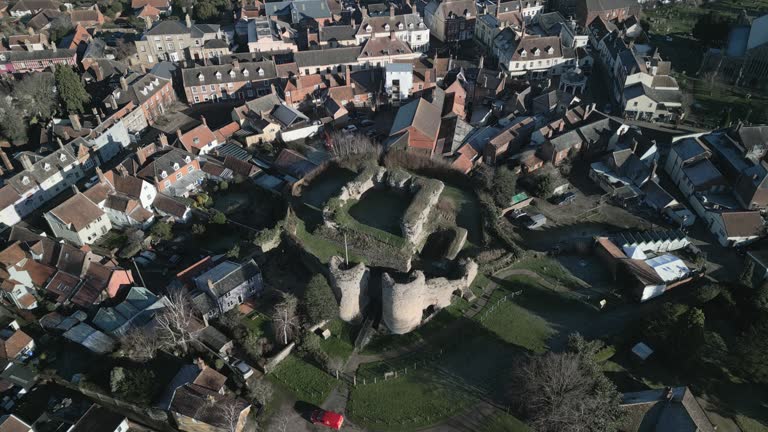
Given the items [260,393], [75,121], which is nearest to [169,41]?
[75,121]

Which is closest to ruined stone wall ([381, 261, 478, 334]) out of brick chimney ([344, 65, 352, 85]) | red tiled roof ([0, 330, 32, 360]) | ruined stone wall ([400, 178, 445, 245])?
ruined stone wall ([400, 178, 445, 245])

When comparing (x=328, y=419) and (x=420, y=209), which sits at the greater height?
(x=420, y=209)

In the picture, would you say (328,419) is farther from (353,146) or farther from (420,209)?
(353,146)

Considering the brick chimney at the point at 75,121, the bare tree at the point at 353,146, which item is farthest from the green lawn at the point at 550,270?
the brick chimney at the point at 75,121

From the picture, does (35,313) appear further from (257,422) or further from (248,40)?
(248,40)

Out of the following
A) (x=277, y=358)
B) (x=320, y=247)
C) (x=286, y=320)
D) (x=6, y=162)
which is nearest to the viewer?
(x=277, y=358)

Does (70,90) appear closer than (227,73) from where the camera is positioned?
Yes

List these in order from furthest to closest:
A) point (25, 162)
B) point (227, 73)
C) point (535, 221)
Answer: point (227, 73) → point (25, 162) → point (535, 221)

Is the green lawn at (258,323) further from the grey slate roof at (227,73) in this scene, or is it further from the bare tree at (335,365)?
the grey slate roof at (227,73)
